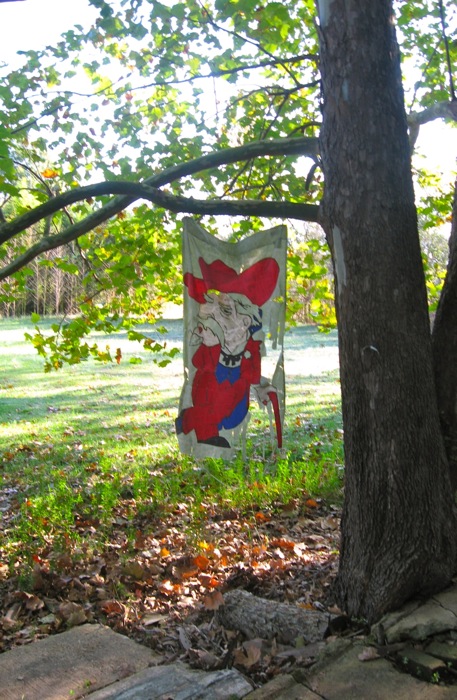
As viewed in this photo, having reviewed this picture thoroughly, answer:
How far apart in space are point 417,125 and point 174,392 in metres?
10.2

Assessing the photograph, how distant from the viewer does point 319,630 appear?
11.3ft

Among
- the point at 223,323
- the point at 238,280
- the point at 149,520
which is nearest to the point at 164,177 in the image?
the point at 238,280

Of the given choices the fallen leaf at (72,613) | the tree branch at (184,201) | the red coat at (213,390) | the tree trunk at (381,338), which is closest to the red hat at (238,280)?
the red coat at (213,390)

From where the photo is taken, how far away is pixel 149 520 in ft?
20.5

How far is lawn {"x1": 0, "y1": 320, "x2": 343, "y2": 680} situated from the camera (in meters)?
4.39

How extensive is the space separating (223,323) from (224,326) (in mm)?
26

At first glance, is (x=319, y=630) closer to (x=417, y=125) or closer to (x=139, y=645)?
(x=139, y=645)

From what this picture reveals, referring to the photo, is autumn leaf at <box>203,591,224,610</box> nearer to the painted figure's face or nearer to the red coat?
the red coat

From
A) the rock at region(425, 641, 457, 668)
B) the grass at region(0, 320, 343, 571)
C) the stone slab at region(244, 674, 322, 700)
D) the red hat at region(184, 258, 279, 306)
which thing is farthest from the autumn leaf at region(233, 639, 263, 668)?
the red hat at region(184, 258, 279, 306)

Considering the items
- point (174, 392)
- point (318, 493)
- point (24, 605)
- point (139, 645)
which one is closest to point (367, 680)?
point (139, 645)

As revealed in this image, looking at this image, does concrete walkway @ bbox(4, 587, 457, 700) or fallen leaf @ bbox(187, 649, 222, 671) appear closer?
concrete walkway @ bbox(4, 587, 457, 700)

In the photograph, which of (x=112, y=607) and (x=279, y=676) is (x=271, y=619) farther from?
(x=112, y=607)

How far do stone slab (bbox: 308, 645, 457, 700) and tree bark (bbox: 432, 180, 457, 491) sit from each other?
59.9 inches

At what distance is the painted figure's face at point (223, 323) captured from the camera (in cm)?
509
